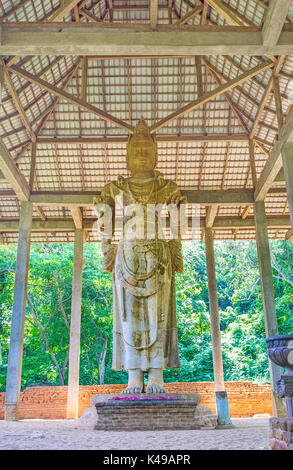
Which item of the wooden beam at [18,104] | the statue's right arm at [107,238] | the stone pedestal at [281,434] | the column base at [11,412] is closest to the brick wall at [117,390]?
the column base at [11,412]

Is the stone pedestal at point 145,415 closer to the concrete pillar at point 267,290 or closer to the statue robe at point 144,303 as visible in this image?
the statue robe at point 144,303

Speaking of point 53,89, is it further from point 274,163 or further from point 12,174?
point 274,163

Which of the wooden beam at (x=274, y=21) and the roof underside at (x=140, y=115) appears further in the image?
the roof underside at (x=140, y=115)

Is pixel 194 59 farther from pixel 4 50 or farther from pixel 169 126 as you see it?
pixel 4 50

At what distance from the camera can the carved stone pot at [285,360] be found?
4.78 meters

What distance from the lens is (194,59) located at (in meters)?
12.8

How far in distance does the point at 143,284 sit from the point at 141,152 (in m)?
3.30

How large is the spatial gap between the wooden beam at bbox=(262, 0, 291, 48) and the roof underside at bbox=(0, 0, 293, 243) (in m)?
3.62

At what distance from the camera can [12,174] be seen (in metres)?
11.6

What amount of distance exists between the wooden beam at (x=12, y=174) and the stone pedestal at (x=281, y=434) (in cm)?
887

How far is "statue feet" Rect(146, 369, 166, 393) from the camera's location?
332 inches

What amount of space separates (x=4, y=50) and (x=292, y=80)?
6819 mm

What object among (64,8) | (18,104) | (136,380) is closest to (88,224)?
(18,104)
